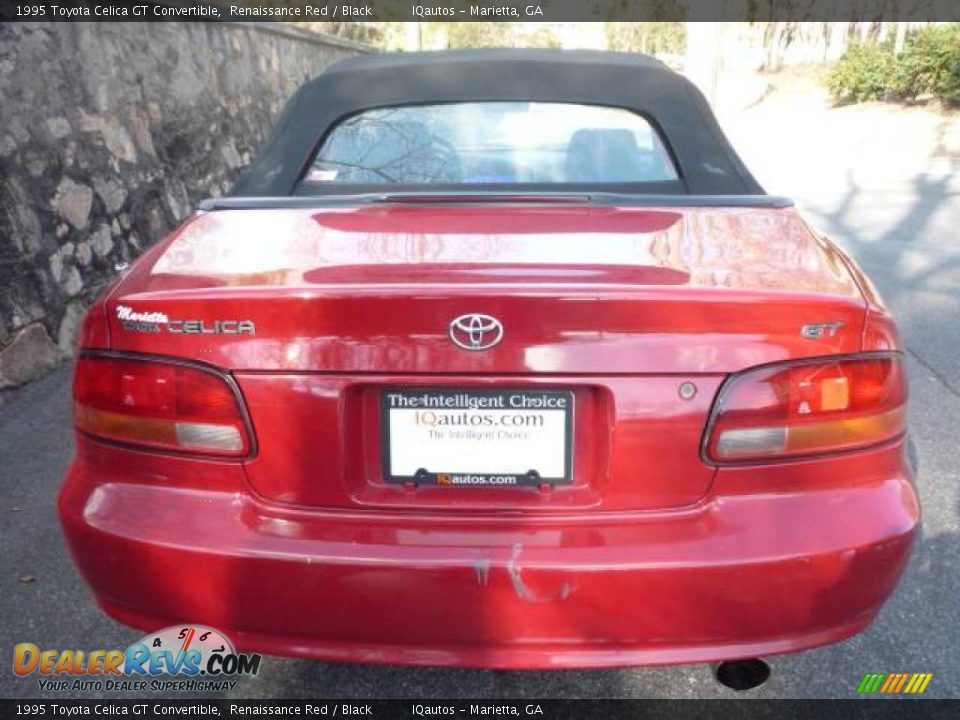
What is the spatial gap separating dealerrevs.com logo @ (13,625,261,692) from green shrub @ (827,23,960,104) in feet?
70.0

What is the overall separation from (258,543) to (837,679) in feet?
5.38

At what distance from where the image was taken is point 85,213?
5195mm

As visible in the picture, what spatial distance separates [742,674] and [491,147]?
1938 millimetres

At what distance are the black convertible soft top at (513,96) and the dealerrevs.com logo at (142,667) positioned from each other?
156 cm

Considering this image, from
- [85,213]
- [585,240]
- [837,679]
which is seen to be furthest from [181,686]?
[85,213]

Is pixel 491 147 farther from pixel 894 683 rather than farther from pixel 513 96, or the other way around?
pixel 894 683

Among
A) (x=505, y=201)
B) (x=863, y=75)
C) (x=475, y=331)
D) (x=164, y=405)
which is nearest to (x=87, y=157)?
(x=505, y=201)

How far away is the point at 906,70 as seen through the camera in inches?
800

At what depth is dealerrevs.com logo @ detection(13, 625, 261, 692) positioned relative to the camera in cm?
200

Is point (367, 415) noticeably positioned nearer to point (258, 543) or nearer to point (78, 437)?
point (258, 543)

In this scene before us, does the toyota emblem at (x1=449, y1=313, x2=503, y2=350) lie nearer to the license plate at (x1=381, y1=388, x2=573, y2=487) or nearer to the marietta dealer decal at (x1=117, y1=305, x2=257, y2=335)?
the license plate at (x1=381, y1=388, x2=573, y2=487)

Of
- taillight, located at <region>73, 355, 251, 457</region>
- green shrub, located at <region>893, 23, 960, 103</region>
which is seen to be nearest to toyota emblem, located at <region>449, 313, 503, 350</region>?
taillight, located at <region>73, 355, 251, 457</region>

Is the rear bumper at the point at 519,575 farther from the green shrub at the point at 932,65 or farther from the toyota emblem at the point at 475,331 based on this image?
the green shrub at the point at 932,65

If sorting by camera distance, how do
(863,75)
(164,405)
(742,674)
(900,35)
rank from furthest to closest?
(900,35) < (863,75) < (742,674) < (164,405)
